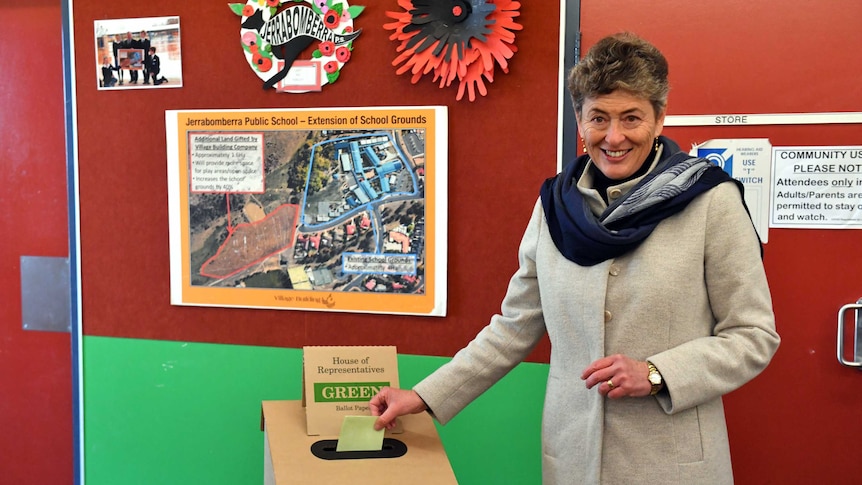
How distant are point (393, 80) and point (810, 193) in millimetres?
1167

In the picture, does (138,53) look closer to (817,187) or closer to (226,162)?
(226,162)

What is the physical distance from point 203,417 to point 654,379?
1.64 meters

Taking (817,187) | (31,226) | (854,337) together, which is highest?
(817,187)

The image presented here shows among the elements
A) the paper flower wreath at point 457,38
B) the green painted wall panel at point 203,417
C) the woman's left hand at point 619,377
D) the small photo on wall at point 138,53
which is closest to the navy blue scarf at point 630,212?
the woman's left hand at point 619,377

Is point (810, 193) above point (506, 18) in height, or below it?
below

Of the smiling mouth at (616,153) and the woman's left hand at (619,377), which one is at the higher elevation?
the smiling mouth at (616,153)

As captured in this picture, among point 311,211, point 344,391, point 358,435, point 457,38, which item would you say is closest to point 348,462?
point 358,435

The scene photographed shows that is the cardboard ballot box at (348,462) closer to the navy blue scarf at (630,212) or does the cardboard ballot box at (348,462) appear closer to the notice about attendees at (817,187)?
the navy blue scarf at (630,212)

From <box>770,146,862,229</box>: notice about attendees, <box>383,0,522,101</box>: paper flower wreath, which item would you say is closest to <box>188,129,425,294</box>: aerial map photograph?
<box>383,0,522,101</box>: paper flower wreath

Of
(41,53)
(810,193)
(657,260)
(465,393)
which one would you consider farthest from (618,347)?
(41,53)

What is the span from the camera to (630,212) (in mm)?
1320

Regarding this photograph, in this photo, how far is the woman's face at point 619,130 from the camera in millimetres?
1341

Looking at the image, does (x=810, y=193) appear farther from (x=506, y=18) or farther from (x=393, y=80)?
(x=393, y=80)

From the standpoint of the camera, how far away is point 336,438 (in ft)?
4.65
